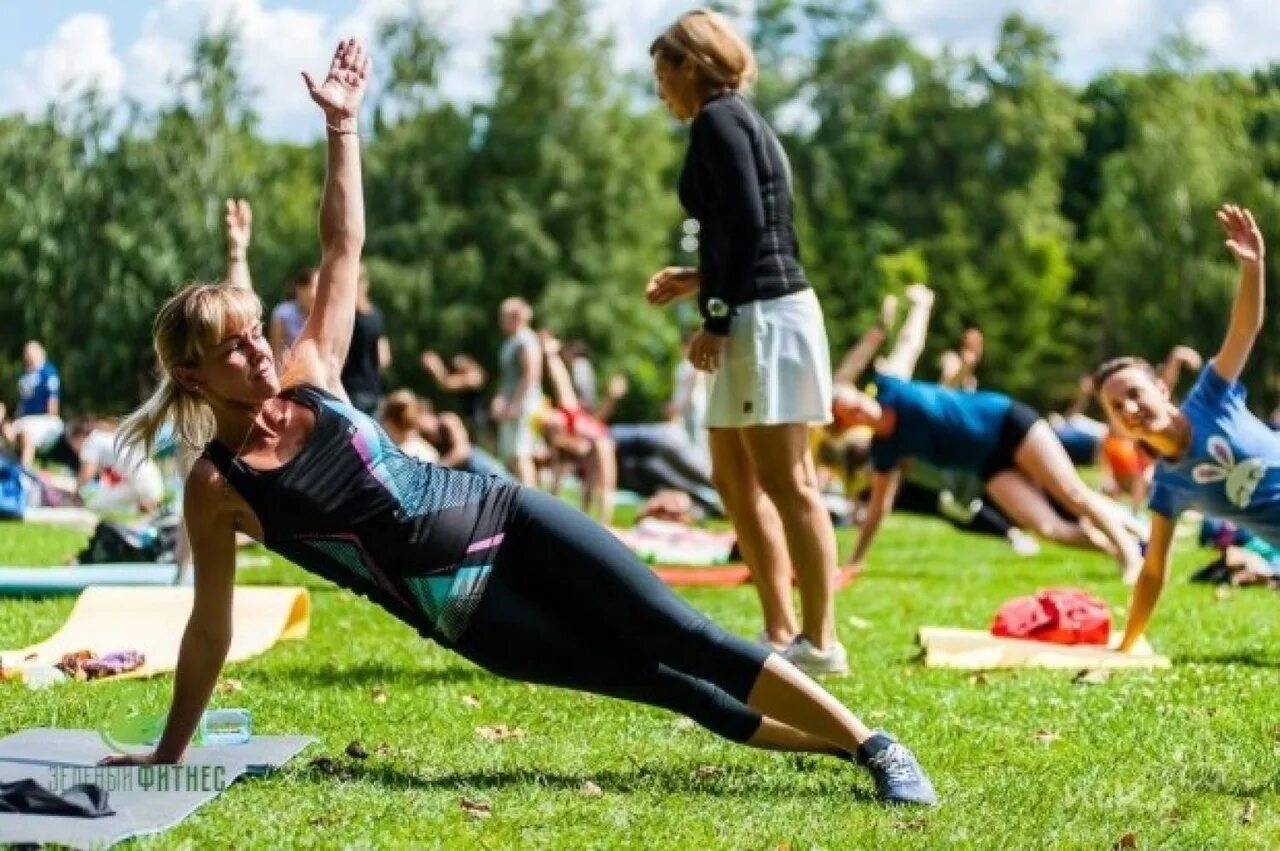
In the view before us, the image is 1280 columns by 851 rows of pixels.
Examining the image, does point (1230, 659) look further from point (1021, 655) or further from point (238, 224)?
point (238, 224)

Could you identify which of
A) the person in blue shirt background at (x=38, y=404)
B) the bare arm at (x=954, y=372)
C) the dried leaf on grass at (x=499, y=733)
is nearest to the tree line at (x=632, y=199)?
the person in blue shirt background at (x=38, y=404)

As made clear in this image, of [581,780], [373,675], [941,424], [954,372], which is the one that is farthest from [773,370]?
[954,372]

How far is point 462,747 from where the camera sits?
529 centimetres

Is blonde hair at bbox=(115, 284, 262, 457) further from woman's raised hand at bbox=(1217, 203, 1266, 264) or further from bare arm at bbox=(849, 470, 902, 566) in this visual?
bare arm at bbox=(849, 470, 902, 566)

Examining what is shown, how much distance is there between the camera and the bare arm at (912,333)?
1033cm

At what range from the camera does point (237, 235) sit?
23.4 ft

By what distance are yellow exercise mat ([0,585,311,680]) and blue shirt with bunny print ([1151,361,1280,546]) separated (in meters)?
3.60

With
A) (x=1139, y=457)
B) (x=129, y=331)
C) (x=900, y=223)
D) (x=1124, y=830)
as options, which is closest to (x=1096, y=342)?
(x=900, y=223)

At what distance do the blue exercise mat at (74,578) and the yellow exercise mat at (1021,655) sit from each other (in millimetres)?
4083

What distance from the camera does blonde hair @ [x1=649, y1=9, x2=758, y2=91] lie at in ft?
21.6

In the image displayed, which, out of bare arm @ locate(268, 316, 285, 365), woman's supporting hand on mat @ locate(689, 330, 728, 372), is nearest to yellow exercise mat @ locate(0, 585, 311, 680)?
woman's supporting hand on mat @ locate(689, 330, 728, 372)

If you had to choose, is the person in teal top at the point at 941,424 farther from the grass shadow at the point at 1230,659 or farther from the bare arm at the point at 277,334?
the bare arm at the point at 277,334

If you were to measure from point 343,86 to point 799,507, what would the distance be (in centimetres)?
244

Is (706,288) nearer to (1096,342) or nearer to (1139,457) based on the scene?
(1139,457)
